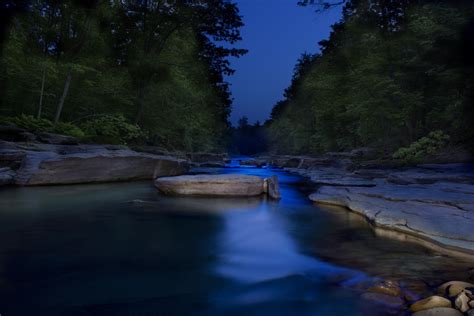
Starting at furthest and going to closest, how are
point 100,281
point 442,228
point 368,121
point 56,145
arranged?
point 368,121 → point 56,145 → point 442,228 → point 100,281

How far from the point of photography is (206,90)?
26078mm

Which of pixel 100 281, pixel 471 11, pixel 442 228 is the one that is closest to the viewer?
pixel 100 281

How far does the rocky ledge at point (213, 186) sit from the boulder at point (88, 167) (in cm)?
337

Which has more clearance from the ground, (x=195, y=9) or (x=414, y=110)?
(x=195, y=9)

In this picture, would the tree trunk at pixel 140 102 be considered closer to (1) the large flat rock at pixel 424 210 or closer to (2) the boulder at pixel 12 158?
(2) the boulder at pixel 12 158

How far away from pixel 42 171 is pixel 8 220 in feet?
16.1

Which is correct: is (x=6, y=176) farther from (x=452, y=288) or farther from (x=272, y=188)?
(x=452, y=288)

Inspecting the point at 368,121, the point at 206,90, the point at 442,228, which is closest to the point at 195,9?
the point at 206,90

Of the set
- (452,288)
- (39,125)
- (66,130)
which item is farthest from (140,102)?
(452,288)

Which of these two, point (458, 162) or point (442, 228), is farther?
point (458, 162)

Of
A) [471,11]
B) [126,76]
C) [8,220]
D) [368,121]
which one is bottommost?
[8,220]

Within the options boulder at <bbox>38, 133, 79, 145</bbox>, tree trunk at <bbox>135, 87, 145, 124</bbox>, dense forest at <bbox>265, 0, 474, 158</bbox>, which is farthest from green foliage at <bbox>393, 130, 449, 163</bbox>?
tree trunk at <bbox>135, 87, 145, 124</bbox>

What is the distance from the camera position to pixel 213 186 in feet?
28.7

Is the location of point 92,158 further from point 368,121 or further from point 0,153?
point 368,121
